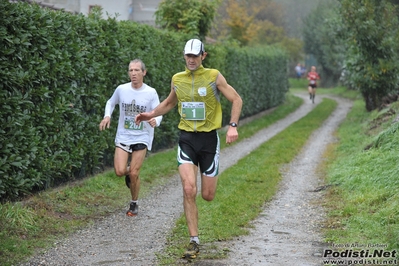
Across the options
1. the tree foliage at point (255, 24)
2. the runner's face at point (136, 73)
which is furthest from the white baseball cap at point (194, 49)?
the tree foliage at point (255, 24)

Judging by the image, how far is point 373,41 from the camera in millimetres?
23312

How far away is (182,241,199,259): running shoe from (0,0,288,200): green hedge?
111 inches

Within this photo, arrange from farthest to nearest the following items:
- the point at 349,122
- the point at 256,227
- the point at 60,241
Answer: the point at 349,122 < the point at 256,227 < the point at 60,241

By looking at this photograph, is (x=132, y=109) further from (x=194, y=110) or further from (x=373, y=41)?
(x=373, y=41)

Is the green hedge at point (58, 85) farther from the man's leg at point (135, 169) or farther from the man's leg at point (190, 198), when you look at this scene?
the man's leg at point (190, 198)

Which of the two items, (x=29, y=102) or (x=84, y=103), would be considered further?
(x=84, y=103)

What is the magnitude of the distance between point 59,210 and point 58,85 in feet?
6.69

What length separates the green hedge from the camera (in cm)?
898

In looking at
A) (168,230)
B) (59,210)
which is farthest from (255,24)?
(168,230)

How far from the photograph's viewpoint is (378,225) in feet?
27.6

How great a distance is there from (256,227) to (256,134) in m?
14.8

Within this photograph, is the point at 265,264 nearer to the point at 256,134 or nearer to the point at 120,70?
the point at 120,70

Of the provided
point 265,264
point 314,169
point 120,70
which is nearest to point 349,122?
point 314,169

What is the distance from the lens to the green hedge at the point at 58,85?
29.5 ft
